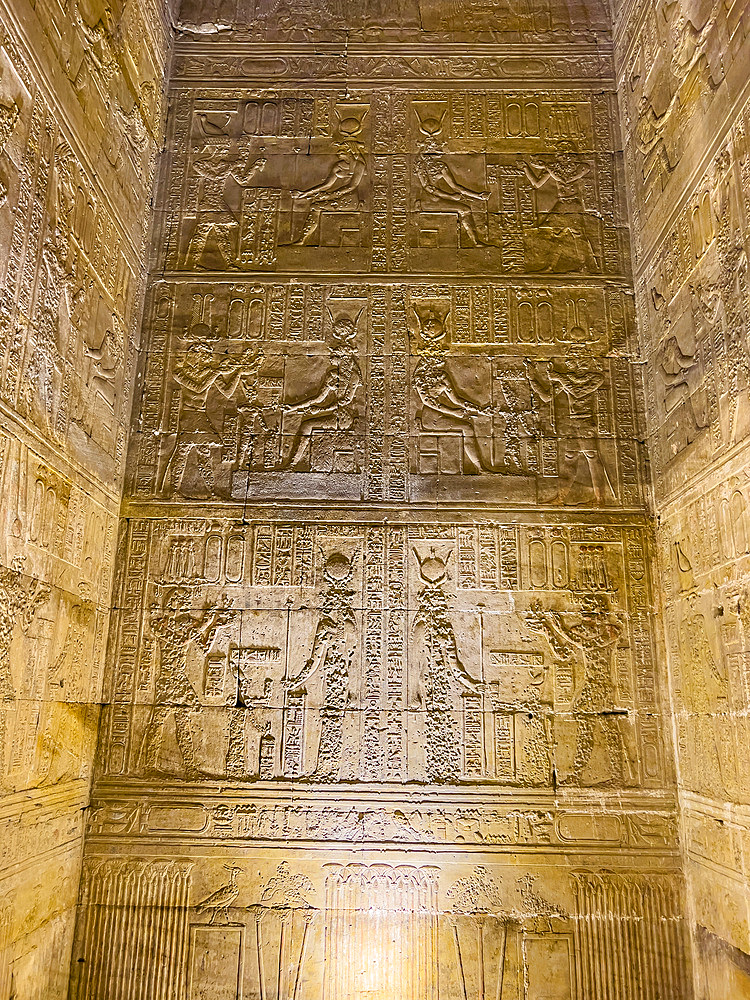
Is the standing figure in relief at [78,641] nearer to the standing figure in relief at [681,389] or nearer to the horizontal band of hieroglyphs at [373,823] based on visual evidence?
the horizontal band of hieroglyphs at [373,823]

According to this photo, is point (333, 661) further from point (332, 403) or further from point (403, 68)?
point (403, 68)

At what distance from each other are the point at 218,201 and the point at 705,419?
3.46 metres

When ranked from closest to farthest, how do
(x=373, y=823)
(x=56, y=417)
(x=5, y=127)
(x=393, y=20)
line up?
(x=5, y=127) < (x=56, y=417) < (x=373, y=823) < (x=393, y=20)

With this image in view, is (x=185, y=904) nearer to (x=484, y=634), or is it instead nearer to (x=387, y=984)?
(x=387, y=984)

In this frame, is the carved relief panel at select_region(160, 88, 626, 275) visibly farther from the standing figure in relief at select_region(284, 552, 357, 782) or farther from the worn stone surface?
the standing figure in relief at select_region(284, 552, 357, 782)

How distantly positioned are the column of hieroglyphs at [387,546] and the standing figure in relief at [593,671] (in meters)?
0.02

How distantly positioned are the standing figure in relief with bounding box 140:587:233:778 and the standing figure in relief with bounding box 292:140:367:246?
251 centimetres

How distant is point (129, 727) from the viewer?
4457 mm

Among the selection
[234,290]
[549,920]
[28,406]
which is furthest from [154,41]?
[549,920]

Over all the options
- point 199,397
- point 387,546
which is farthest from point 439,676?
point 199,397

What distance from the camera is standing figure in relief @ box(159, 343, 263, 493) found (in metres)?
4.83

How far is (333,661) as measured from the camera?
14.9 feet

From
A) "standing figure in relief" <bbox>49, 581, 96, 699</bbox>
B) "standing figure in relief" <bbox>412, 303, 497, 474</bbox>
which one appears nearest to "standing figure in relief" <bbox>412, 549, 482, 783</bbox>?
"standing figure in relief" <bbox>412, 303, 497, 474</bbox>

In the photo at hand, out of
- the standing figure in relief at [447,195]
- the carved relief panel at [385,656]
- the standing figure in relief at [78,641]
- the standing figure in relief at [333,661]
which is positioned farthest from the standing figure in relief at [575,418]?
the standing figure in relief at [78,641]
